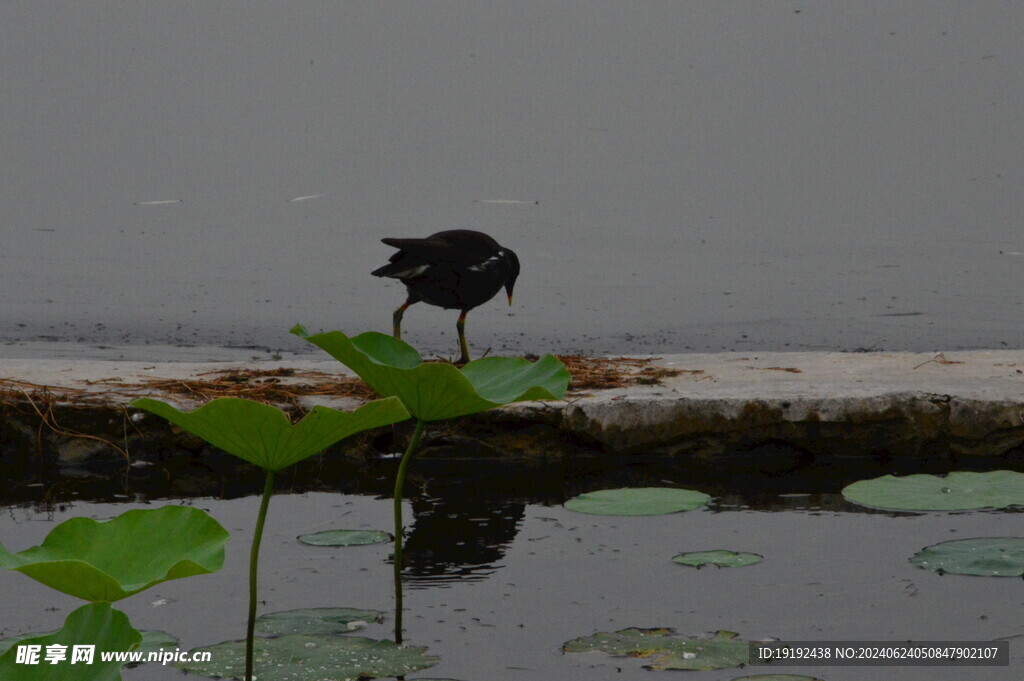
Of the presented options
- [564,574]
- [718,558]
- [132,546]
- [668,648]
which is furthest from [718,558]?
[132,546]

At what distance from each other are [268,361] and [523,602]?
2.80 meters

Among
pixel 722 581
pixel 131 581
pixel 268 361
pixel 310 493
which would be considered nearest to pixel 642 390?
pixel 310 493

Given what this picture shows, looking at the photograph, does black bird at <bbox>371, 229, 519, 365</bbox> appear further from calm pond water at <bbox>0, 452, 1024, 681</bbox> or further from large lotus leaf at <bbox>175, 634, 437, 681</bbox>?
large lotus leaf at <bbox>175, 634, 437, 681</bbox>

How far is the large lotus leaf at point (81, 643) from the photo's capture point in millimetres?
1220

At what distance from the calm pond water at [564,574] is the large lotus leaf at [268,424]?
0.46 metres

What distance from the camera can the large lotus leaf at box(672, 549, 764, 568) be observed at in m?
2.46

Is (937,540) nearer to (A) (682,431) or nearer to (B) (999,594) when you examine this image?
(B) (999,594)

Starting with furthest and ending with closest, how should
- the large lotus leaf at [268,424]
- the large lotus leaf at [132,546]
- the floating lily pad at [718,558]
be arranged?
the floating lily pad at [718,558], the large lotus leaf at [268,424], the large lotus leaf at [132,546]

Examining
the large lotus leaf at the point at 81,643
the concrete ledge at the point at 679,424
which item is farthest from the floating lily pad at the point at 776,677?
the concrete ledge at the point at 679,424

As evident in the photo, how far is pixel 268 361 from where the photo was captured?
4.79 m

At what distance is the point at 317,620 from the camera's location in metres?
2.06

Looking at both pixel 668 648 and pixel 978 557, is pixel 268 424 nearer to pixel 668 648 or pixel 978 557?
pixel 668 648

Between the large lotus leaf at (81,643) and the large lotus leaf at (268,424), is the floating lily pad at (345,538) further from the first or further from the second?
the large lotus leaf at (81,643)

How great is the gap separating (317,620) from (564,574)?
603 mm
